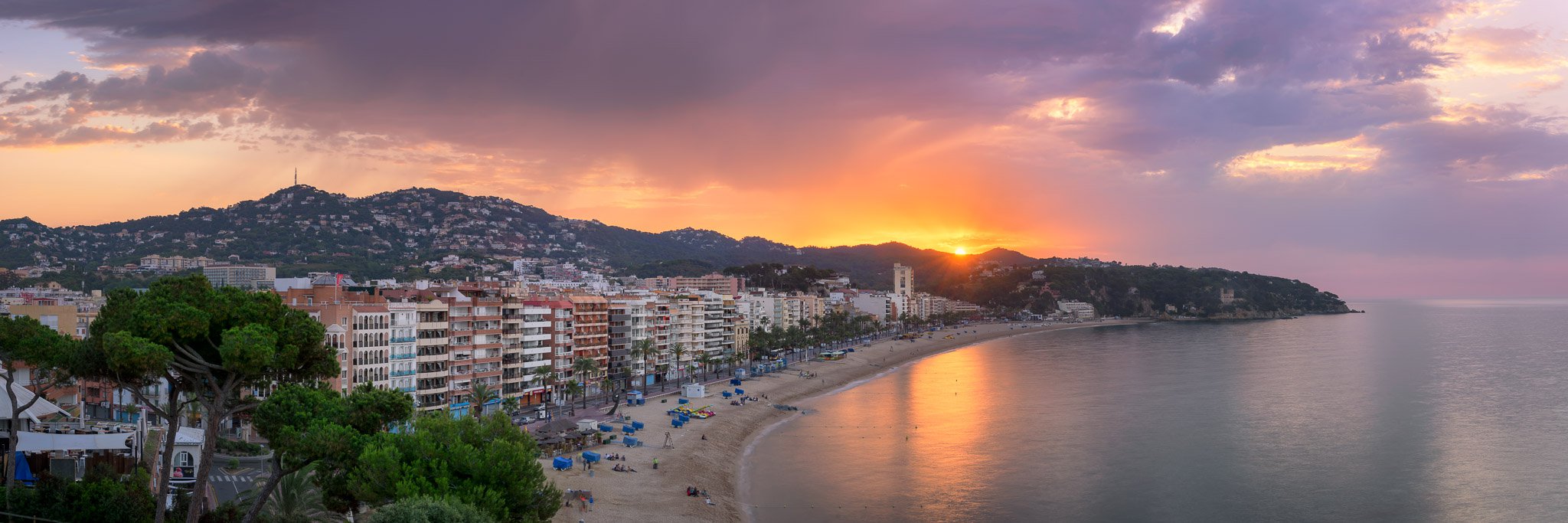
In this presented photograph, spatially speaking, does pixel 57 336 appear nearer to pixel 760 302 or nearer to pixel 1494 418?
pixel 1494 418

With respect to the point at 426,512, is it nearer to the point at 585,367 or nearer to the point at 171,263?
the point at 585,367

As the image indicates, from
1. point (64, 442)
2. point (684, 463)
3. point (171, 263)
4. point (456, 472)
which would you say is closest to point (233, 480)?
point (64, 442)

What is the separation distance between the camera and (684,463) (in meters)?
48.2

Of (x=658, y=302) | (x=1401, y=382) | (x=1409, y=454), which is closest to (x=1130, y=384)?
(x=1401, y=382)

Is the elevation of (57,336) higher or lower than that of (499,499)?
higher

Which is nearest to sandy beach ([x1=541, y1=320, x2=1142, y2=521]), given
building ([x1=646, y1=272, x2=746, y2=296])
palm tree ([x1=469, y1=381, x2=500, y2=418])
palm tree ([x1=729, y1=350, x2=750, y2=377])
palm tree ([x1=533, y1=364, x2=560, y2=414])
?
palm tree ([x1=533, y1=364, x2=560, y2=414])

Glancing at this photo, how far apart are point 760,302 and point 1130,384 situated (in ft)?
167

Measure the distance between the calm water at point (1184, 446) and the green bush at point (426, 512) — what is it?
59.2 ft

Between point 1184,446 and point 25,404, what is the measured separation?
5053 cm

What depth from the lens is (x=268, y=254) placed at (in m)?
160

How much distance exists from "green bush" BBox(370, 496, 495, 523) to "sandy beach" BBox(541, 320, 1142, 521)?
13715 mm

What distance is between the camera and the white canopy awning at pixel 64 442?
23.4 meters

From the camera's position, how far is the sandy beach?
38594 millimetres

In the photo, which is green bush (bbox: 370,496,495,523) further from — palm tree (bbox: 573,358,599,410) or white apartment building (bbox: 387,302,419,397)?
palm tree (bbox: 573,358,599,410)
